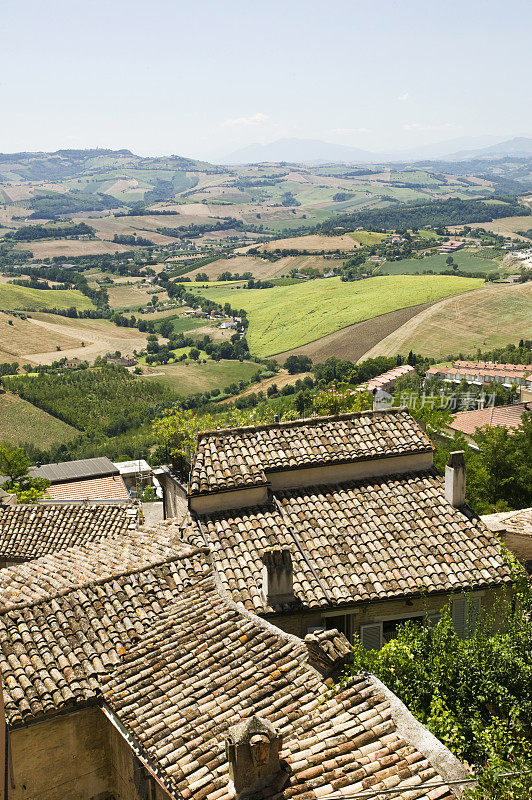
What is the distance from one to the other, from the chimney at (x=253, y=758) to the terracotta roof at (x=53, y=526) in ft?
56.9

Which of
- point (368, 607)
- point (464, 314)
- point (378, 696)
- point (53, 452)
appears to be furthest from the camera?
point (464, 314)

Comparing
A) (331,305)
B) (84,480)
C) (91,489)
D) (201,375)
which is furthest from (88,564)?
(331,305)

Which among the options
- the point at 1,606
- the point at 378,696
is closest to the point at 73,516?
the point at 1,606

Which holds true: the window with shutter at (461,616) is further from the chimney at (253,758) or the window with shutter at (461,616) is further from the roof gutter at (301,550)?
the chimney at (253,758)

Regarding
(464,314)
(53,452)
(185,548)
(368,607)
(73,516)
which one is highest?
(185,548)

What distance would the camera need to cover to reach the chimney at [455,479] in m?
15.6

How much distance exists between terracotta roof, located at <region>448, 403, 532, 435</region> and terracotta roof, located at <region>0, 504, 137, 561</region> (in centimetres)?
3120

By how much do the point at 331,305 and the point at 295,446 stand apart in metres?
158

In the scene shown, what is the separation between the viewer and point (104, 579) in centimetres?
1260

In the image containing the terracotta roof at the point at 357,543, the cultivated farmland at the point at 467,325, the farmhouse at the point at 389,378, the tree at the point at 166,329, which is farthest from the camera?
the tree at the point at 166,329

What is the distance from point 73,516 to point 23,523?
67.3 inches

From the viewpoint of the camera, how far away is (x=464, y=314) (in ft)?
447

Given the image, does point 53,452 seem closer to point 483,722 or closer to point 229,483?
point 229,483

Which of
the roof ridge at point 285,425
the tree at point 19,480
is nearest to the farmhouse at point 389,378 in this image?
the tree at point 19,480
